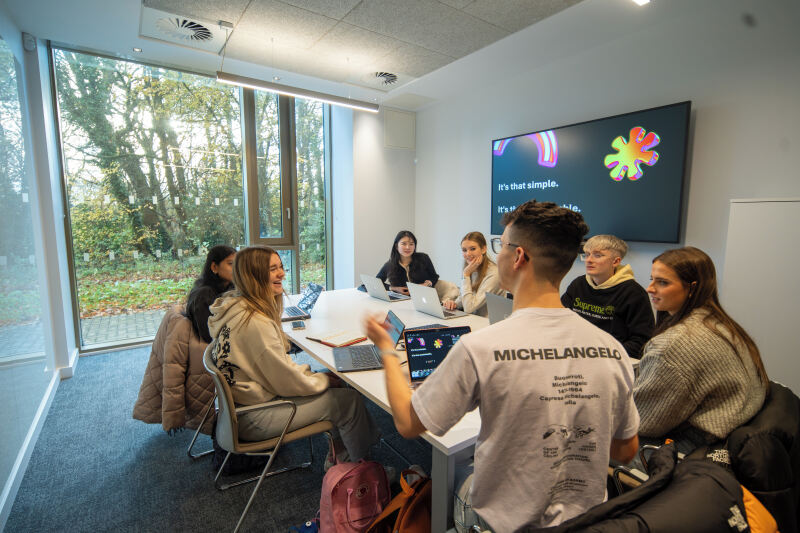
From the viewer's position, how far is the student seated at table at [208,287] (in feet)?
7.75

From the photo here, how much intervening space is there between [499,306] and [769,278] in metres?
1.68

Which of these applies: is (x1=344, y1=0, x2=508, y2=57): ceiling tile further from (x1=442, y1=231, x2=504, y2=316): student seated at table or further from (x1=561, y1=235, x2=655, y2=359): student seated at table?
(x1=561, y1=235, x2=655, y2=359): student seated at table

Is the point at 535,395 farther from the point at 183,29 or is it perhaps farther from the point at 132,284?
the point at 132,284

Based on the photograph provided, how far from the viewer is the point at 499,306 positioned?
215 centimetres

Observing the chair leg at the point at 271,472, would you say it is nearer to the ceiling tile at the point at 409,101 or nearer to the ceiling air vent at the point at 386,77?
the ceiling air vent at the point at 386,77

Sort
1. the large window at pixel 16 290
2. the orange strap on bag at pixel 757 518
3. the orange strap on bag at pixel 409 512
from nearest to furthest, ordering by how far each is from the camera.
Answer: the orange strap on bag at pixel 757 518 → the orange strap on bag at pixel 409 512 → the large window at pixel 16 290

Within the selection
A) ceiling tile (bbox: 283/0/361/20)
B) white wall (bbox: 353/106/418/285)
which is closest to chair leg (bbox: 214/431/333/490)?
ceiling tile (bbox: 283/0/361/20)

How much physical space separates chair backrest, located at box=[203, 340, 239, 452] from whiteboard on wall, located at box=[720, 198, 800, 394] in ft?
9.70

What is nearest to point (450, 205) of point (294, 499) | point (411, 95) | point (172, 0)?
point (411, 95)

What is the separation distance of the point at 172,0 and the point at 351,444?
3.04 m

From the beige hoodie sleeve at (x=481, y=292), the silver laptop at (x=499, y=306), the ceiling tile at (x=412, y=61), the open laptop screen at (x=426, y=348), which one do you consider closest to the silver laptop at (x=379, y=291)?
the beige hoodie sleeve at (x=481, y=292)

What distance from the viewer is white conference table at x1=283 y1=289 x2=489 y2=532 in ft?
4.43

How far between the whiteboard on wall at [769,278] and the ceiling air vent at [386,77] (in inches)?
122

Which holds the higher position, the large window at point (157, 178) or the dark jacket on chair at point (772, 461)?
the large window at point (157, 178)
